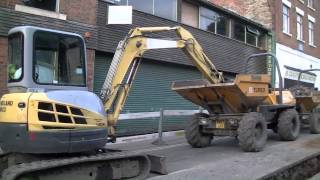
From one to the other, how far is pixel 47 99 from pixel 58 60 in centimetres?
83

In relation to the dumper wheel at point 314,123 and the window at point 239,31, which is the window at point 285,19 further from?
the dumper wheel at point 314,123

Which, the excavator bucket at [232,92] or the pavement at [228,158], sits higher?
the excavator bucket at [232,92]

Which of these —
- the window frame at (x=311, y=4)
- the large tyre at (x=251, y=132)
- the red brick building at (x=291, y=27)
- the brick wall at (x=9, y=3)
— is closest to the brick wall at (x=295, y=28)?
the red brick building at (x=291, y=27)

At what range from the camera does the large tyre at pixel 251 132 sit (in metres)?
11.7

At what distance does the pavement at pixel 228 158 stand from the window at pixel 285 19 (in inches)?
697

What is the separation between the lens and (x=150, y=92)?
19094 mm

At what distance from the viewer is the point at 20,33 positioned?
311 inches

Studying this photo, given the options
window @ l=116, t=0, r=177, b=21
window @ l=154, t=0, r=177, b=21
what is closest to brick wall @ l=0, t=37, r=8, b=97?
window @ l=116, t=0, r=177, b=21

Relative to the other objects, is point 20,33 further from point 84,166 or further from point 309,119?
point 309,119

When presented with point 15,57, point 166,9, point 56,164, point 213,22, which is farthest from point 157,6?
point 56,164

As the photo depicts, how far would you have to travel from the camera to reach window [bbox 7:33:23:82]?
7.87 m

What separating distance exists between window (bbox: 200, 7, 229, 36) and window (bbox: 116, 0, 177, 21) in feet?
8.31

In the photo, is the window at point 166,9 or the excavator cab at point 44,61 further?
the window at point 166,9

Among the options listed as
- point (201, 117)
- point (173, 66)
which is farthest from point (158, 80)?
point (201, 117)
